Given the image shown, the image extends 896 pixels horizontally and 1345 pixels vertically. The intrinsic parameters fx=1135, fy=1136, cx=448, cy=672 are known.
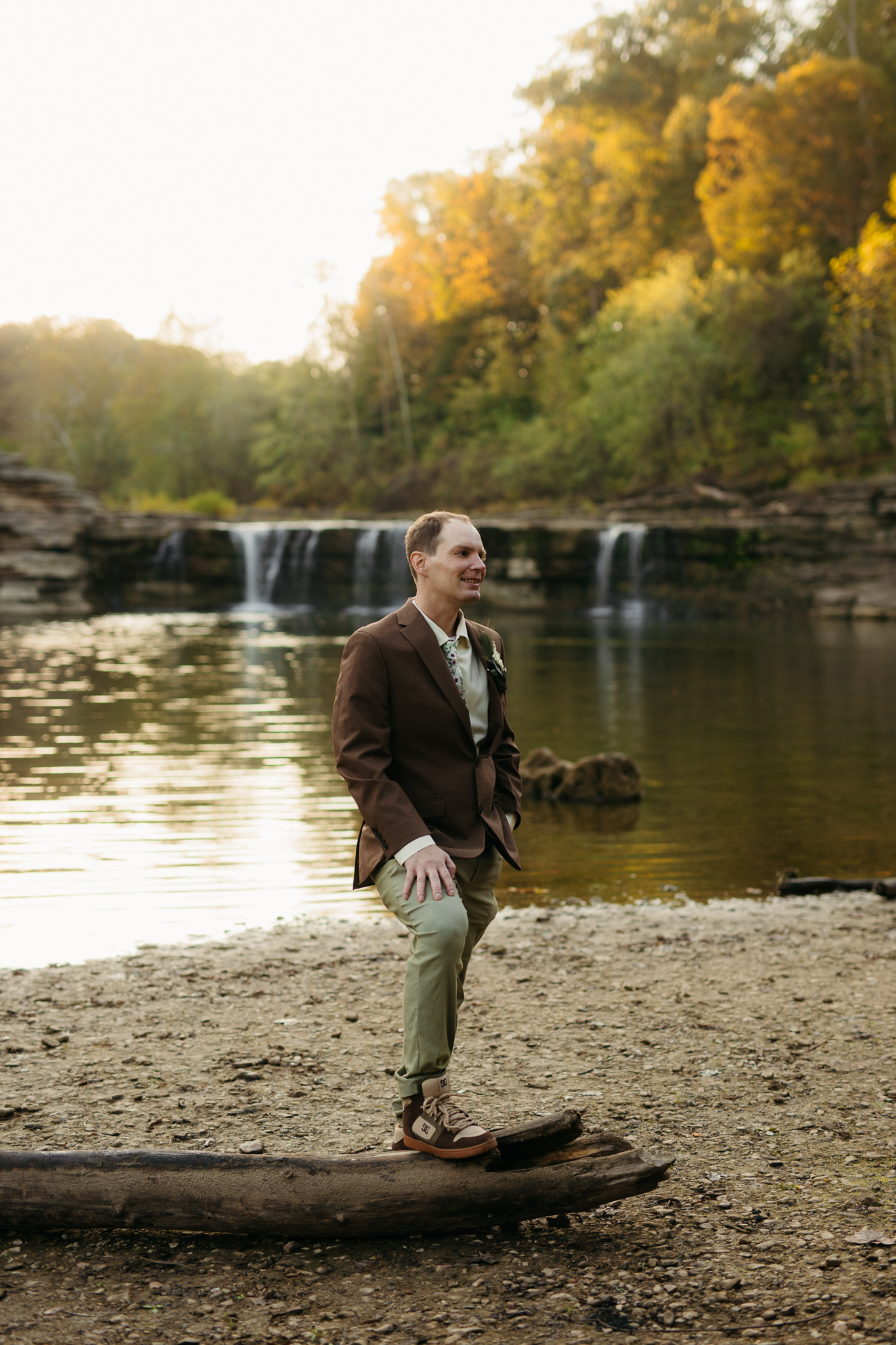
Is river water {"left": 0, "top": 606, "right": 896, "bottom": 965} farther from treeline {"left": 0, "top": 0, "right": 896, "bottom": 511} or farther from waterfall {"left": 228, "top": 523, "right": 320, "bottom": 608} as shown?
treeline {"left": 0, "top": 0, "right": 896, "bottom": 511}

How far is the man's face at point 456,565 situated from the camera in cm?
325

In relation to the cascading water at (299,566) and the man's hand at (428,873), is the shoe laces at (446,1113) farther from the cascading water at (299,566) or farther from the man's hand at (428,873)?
the cascading water at (299,566)

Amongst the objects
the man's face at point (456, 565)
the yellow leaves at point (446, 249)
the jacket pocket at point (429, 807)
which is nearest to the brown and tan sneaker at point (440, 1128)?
the jacket pocket at point (429, 807)

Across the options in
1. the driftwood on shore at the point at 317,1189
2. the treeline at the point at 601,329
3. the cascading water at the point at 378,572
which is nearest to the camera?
the driftwood on shore at the point at 317,1189

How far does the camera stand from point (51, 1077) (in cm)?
437

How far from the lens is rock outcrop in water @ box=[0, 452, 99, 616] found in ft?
129

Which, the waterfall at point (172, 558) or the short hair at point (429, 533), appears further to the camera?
the waterfall at point (172, 558)

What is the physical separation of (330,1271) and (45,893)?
5.14 metres

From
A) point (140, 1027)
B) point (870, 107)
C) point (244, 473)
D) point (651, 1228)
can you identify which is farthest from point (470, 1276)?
point (244, 473)

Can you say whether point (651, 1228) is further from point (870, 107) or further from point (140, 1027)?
point (870, 107)

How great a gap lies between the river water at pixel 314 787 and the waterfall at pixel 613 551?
51.0ft

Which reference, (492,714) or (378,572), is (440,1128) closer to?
(492,714)

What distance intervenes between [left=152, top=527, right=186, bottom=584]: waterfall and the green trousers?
40569mm

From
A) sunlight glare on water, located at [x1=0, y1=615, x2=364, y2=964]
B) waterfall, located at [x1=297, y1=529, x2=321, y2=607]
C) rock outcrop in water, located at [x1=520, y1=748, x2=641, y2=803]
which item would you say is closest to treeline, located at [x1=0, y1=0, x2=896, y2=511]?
waterfall, located at [x1=297, y1=529, x2=321, y2=607]
